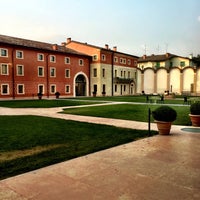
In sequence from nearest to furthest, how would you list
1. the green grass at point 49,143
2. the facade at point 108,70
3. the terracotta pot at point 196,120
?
the green grass at point 49,143 < the terracotta pot at point 196,120 < the facade at point 108,70

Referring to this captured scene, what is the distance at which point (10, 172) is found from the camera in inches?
179

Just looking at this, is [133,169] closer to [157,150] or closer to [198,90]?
[157,150]

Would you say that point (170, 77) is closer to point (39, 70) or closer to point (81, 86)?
point (81, 86)

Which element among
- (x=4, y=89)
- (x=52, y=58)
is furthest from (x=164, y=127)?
(x=52, y=58)

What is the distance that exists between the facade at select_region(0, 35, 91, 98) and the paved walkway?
3011 centimetres

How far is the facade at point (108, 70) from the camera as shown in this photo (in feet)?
149

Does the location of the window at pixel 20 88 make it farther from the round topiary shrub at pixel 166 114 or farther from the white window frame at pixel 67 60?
the round topiary shrub at pixel 166 114

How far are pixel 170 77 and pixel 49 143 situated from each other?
1859 inches

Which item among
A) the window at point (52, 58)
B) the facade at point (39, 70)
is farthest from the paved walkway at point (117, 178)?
the window at point (52, 58)

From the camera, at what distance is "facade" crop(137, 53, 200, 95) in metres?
48.1

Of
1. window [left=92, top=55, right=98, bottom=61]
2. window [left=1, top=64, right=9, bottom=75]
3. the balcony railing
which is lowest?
the balcony railing

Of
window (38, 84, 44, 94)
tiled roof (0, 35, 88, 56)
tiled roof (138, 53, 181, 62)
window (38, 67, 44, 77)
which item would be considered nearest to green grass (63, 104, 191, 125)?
tiled roof (0, 35, 88, 56)

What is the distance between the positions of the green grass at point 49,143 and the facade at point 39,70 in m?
25.8

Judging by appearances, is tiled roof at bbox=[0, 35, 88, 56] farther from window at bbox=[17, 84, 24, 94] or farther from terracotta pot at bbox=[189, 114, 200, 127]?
terracotta pot at bbox=[189, 114, 200, 127]
